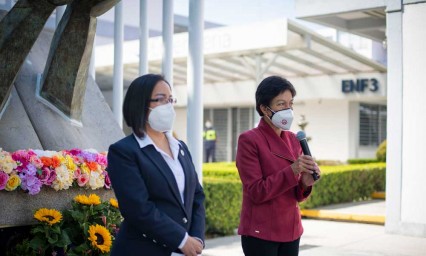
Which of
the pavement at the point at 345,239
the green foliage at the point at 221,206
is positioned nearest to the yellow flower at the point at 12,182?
the pavement at the point at 345,239

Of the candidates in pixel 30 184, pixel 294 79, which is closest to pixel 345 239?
pixel 30 184

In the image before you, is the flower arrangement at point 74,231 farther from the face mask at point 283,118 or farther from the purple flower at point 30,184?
the face mask at point 283,118

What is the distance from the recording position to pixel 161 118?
108 inches

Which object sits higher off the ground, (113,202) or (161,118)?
(161,118)

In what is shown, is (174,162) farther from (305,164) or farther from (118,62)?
(118,62)

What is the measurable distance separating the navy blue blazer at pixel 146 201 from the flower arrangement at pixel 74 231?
1.47 metres

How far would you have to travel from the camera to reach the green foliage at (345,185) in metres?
12.0

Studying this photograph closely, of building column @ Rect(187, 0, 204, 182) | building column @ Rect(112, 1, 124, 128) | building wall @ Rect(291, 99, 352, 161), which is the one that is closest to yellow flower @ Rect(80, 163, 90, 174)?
building column @ Rect(187, 0, 204, 182)

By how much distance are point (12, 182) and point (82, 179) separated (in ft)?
1.78

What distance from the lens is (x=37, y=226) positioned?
4.14 meters

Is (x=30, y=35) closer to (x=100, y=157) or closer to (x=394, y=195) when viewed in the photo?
(x=100, y=157)

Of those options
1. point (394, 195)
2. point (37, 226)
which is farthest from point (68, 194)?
point (394, 195)

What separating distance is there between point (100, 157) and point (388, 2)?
5767 mm

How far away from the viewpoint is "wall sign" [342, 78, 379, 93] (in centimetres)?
2012
